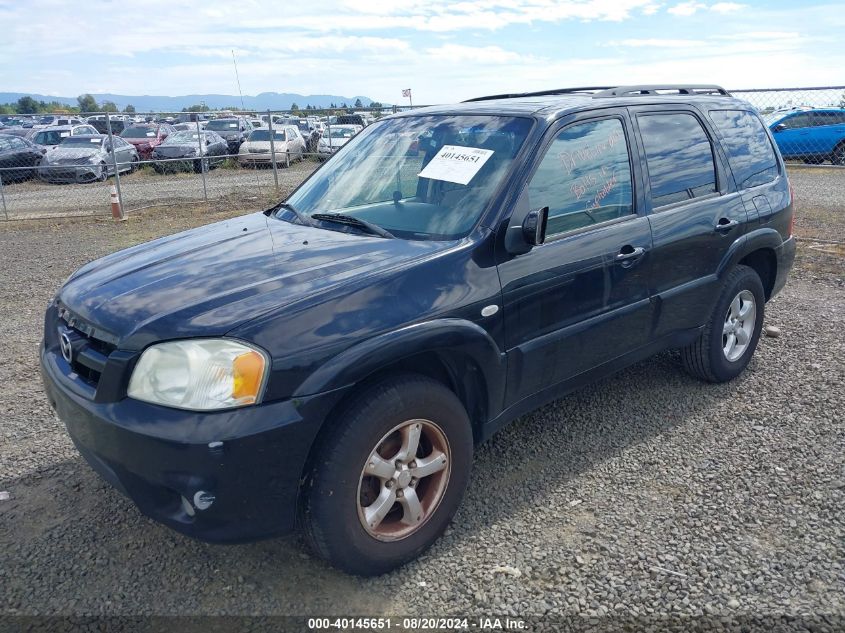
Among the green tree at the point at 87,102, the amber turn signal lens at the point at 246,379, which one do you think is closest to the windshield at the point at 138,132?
the amber turn signal lens at the point at 246,379

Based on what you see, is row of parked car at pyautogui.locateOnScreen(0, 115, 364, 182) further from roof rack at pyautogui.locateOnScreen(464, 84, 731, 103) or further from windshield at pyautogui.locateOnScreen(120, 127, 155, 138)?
roof rack at pyautogui.locateOnScreen(464, 84, 731, 103)

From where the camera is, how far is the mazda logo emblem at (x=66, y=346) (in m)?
2.80

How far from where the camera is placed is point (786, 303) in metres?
6.55

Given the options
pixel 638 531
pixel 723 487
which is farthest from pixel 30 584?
pixel 723 487

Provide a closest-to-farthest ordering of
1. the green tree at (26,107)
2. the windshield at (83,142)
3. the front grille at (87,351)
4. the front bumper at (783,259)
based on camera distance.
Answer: the front grille at (87,351) → the front bumper at (783,259) → the windshield at (83,142) → the green tree at (26,107)

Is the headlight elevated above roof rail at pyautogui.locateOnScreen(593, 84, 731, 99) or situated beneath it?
situated beneath

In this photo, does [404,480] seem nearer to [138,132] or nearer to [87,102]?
[138,132]

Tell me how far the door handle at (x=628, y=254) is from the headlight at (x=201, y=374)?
1.99 meters

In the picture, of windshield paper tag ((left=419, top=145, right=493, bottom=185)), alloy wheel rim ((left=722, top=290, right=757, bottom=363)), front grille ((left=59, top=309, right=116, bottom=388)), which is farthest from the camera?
alloy wheel rim ((left=722, top=290, right=757, bottom=363))

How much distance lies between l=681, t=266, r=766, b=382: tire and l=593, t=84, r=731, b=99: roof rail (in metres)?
1.23

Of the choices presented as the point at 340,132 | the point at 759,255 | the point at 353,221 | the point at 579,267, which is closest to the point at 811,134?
the point at 340,132

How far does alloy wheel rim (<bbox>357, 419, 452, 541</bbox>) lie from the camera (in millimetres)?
2709

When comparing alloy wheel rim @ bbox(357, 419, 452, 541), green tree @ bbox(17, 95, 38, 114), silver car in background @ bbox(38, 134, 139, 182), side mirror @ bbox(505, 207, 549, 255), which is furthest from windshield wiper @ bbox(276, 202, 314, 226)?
green tree @ bbox(17, 95, 38, 114)

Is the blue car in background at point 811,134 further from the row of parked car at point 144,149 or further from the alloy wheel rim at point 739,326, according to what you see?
the alloy wheel rim at point 739,326
